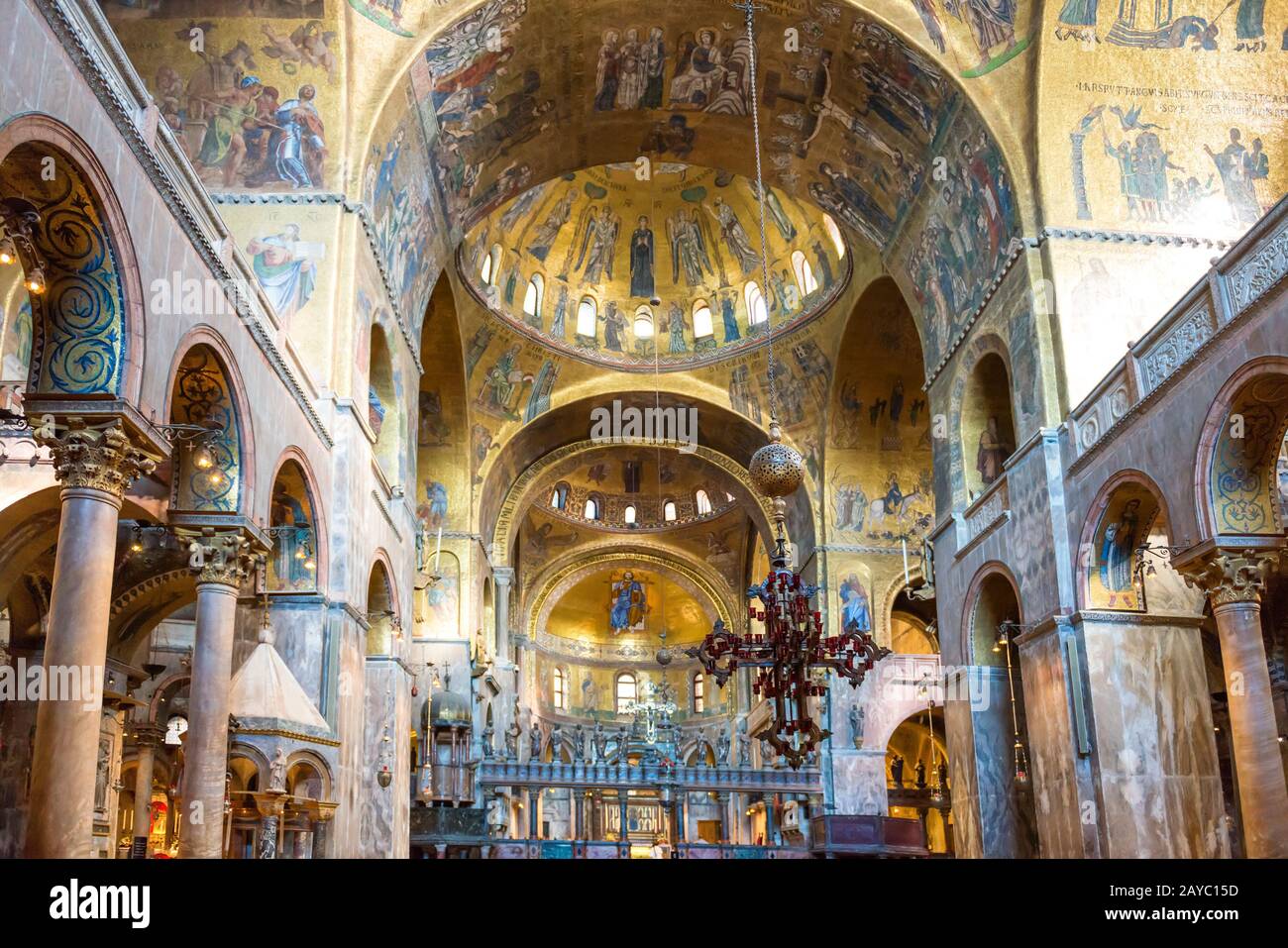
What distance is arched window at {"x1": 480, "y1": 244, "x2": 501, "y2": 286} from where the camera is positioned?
26.3 meters

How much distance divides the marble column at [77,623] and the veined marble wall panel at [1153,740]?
10578 millimetres

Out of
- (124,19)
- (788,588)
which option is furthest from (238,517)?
(124,19)

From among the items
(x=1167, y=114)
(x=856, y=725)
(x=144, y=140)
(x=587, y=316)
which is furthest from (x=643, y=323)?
(x=144, y=140)

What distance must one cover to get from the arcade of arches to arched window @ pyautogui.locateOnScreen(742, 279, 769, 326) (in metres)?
0.50

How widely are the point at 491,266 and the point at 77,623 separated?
19.4 m

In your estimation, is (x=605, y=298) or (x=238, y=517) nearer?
(x=238, y=517)

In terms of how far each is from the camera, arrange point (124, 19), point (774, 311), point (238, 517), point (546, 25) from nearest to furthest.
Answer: point (238, 517) → point (124, 19) → point (546, 25) → point (774, 311)

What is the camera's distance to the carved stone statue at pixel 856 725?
2541 centimetres

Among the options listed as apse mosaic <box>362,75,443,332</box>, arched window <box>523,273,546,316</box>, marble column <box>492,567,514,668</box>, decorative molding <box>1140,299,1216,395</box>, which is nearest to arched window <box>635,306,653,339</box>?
arched window <box>523,273,546,316</box>
